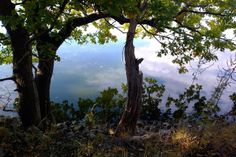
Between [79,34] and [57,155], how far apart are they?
8.84 m

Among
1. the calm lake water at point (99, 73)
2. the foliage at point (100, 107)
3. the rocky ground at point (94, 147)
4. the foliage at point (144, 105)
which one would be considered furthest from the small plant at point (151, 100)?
the rocky ground at point (94, 147)

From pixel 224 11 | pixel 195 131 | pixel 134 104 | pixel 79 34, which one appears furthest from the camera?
pixel 79 34

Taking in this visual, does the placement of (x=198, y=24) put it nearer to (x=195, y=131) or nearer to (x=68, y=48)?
(x=195, y=131)

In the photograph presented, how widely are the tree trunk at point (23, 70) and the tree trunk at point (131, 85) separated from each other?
104 inches

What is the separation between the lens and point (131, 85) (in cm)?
1037

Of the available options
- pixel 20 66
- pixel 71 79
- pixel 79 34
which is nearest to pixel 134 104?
pixel 20 66

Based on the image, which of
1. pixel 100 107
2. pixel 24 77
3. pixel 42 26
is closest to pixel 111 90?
pixel 100 107

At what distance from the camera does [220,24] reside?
13.2 m

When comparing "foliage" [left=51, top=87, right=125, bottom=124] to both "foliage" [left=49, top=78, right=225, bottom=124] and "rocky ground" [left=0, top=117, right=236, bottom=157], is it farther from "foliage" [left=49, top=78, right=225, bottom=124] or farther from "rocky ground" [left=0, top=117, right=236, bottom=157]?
"rocky ground" [left=0, top=117, right=236, bottom=157]

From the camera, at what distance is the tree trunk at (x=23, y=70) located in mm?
9250

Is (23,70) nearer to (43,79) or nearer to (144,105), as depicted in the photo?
(43,79)

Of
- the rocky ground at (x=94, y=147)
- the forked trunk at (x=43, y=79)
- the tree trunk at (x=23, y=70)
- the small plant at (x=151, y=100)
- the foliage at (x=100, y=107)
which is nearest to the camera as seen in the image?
the rocky ground at (x=94, y=147)

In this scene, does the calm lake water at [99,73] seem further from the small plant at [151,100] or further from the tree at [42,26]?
the tree at [42,26]

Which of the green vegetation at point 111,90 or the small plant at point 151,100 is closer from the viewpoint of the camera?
the green vegetation at point 111,90
